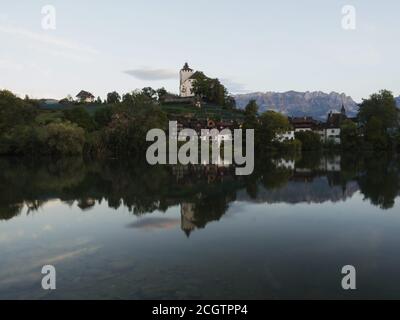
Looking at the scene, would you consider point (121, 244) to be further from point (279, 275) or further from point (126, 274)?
point (279, 275)

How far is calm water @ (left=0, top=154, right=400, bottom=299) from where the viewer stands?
10961mm

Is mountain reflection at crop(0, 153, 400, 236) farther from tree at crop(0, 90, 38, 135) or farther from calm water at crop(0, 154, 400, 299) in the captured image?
tree at crop(0, 90, 38, 135)

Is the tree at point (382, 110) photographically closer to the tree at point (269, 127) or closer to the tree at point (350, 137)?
the tree at point (350, 137)

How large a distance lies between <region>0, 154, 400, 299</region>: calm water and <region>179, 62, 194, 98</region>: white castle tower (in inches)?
5299

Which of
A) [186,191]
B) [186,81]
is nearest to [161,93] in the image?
[186,81]

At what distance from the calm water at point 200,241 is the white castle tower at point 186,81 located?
13461 cm

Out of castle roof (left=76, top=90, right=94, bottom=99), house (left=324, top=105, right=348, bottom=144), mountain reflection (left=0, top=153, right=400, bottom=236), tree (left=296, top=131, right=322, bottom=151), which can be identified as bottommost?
mountain reflection (left=0, top=153, right=400, bottom=236)

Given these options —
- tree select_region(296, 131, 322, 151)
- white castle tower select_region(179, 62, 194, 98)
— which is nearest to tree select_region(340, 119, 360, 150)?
tree select_region(296, 131, 322, 151)

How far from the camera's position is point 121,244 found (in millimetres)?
15703

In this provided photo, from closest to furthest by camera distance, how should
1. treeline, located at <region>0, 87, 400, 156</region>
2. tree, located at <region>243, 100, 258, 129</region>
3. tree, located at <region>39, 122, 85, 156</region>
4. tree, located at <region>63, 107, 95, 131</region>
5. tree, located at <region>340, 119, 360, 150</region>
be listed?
tree, located at <region>39, 122, 85, 156</region> → treeline, located at <region>0, 87, 400, 156</region> → tree, located at <region>243, 100, 258, 129</region> → tree, located at <region>63, 107, 95, 131</region> → tree, located at <region>340, 119, 360, 150</region>

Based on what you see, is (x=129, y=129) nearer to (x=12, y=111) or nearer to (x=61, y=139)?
(x=61, y=139)

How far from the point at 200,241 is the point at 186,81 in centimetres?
15413

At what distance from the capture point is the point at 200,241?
16.0 metres

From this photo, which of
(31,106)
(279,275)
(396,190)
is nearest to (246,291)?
(279,275)
